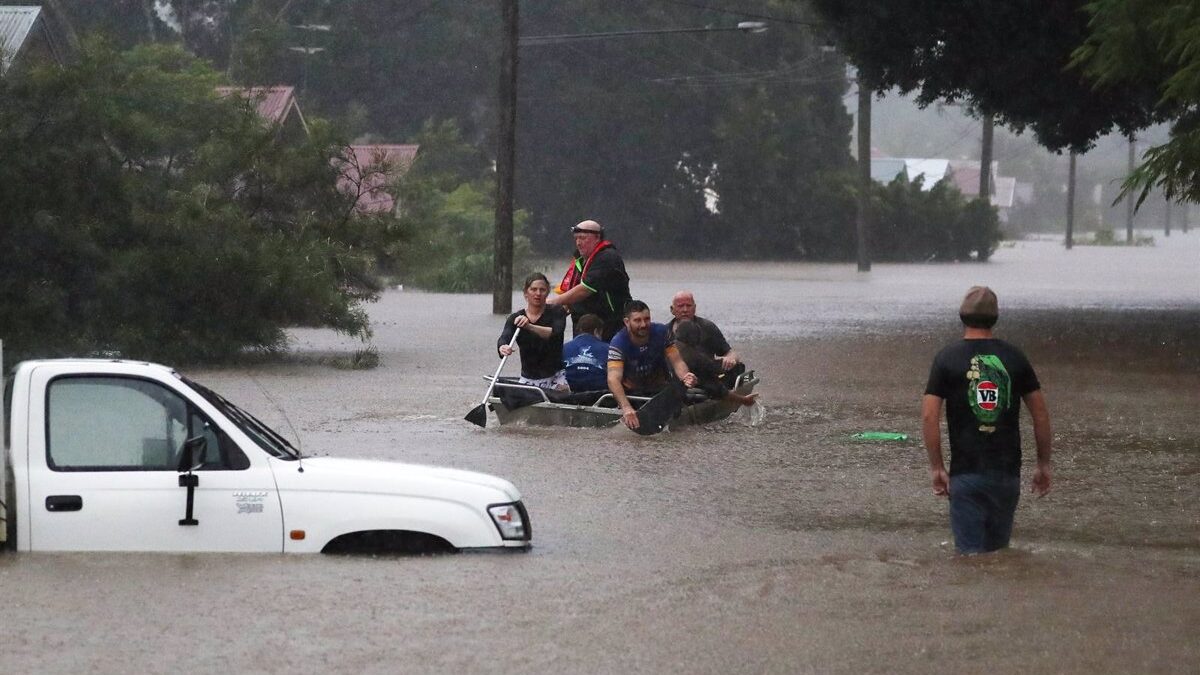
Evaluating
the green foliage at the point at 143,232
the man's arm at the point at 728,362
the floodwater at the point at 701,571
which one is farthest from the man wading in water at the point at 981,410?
the green foliage at the point at 143,232

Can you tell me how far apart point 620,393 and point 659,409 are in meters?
0.32

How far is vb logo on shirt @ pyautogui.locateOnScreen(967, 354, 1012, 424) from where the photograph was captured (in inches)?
325

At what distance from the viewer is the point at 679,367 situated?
1415 cm

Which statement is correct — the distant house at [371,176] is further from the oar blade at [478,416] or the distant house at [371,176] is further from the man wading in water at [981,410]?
the man wading in water at [981,410]

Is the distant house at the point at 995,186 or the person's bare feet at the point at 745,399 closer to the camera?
the person's bare feet at the point at 745,399

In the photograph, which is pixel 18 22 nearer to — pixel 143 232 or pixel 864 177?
pixel 143 232

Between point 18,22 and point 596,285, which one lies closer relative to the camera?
point 596,285

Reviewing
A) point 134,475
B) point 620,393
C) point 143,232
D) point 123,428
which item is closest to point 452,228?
point 143,232

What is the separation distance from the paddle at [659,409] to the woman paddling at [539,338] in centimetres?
111

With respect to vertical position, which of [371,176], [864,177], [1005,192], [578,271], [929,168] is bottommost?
[578,271]

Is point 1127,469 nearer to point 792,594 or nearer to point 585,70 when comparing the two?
point 792,594

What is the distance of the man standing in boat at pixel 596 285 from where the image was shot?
1568 centimetres

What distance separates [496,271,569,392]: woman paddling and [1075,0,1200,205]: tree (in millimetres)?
5575

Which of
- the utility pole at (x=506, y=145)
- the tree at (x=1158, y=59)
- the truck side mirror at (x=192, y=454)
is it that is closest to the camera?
the truck side mirror at (x=192, y=454)
